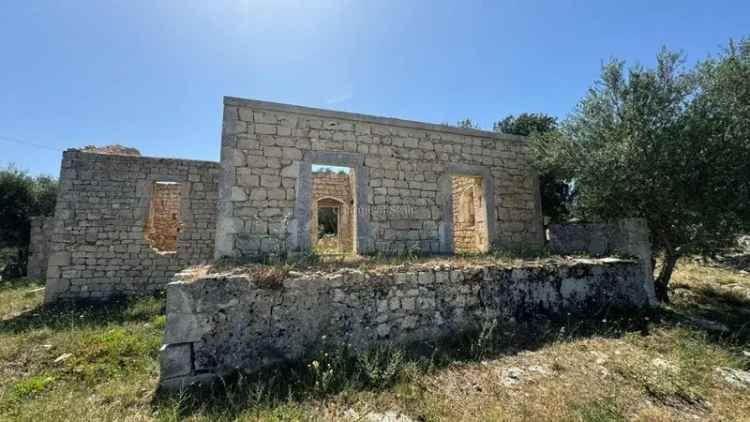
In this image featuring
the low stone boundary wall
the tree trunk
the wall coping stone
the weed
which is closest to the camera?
the weed

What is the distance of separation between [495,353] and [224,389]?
327 centimetres

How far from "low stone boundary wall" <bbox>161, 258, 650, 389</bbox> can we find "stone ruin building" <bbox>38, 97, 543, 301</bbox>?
72.0 inches

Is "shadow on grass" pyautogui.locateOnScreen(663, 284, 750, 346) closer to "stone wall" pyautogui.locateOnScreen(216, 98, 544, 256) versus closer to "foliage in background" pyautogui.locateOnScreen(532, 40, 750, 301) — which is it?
"foliage in background" pyautogui.locateOnScreen(532, 40, 750, 301)

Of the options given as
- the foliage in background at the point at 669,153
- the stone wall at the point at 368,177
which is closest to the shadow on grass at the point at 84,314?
the stone wall at the point at 368,177

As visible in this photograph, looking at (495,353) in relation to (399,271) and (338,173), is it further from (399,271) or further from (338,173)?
(338,173)

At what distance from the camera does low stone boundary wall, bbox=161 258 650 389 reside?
352 cm

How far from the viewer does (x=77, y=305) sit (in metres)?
7.73

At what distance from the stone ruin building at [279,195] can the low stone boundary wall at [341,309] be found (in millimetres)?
1829

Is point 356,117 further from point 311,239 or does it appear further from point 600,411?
point 600,411

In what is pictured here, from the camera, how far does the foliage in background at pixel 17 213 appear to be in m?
13.2

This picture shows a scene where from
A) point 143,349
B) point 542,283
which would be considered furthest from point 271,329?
point 542,283

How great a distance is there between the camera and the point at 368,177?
6.79 metres

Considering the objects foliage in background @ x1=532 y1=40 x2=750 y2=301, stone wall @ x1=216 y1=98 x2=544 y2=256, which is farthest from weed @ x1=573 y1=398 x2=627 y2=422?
foliage in background @ x1=532 y1=40 x2=750 y2=301

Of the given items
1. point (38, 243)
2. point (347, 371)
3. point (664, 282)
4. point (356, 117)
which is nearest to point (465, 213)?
point (664, 282)
